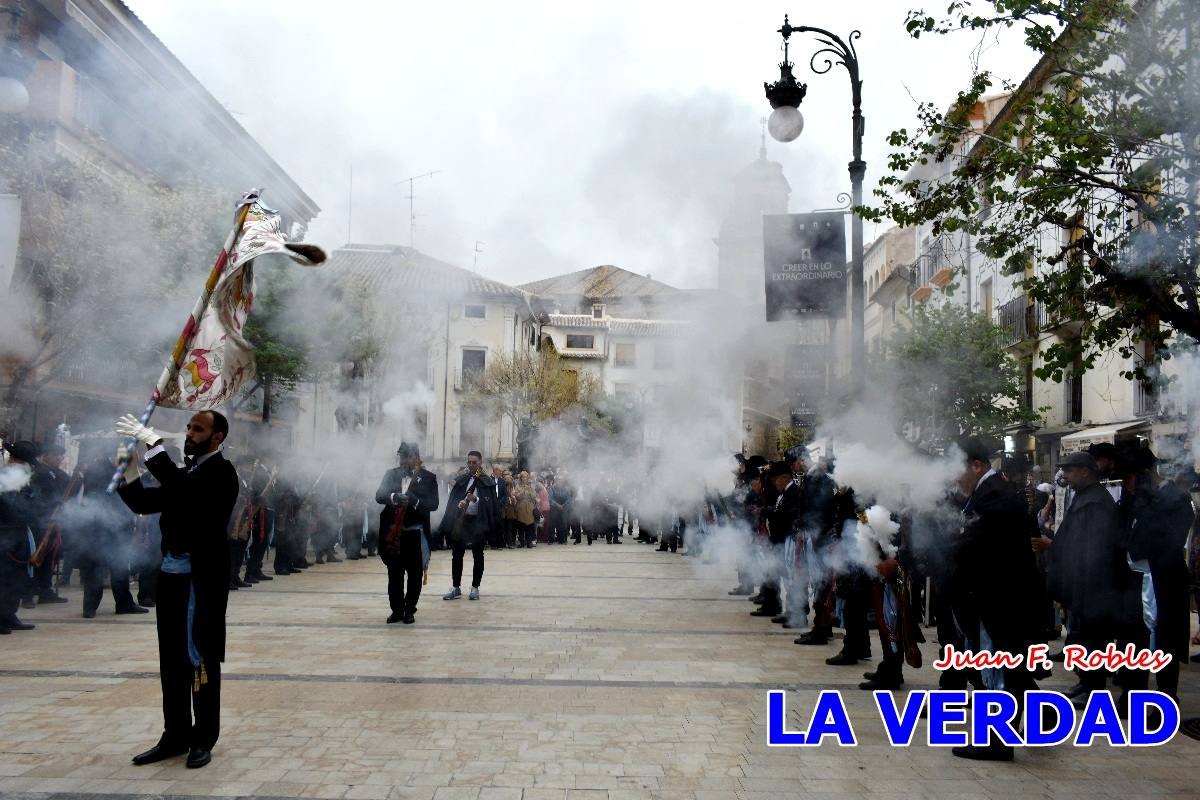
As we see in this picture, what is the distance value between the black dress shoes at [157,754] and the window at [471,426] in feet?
116

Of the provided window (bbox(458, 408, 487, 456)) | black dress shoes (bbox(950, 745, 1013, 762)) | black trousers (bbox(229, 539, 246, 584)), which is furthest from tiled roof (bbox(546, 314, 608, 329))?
black dress shoes (bbox(950, 745, 1013, 762))

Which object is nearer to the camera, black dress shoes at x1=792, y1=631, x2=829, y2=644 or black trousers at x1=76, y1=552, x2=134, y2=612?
black dress shoes at x1=792, y1=631, x2=829, y2=644

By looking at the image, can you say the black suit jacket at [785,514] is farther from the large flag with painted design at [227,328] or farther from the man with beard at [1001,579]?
the large flag with painted design at [227,328]

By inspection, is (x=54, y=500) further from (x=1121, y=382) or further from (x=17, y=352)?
(x=1121, y=382)

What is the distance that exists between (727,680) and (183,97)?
9098 mm

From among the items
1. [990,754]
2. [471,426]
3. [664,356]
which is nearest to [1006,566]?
[990,754]

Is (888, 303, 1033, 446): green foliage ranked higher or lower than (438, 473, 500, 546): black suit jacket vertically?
higher

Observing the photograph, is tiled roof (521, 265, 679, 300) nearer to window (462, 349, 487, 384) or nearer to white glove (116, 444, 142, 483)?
window (462, 349, 487, 384)

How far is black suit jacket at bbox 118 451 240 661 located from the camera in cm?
491

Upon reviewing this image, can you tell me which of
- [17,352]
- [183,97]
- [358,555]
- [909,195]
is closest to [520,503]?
[358,555]

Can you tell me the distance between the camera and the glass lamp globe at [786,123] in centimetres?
1098

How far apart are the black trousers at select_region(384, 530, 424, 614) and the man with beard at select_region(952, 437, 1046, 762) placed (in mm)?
5689

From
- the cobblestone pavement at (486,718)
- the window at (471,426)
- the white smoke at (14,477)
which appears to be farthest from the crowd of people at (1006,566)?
the window at (471,426)

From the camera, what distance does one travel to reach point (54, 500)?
32.2 ft
